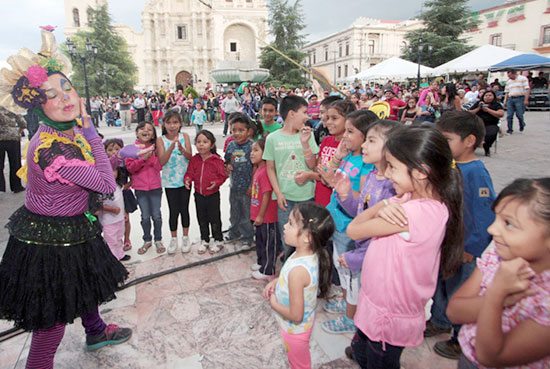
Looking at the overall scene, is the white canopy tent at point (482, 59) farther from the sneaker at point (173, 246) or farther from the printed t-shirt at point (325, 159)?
the sneaker at point (173, 246)

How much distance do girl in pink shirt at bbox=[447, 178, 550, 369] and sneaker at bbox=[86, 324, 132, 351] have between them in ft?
7.17

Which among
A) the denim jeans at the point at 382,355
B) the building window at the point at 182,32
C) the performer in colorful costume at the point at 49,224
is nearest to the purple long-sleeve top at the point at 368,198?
the denim jeans at the point at 382,355

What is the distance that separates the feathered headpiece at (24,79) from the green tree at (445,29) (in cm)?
2955

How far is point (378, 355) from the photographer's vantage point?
157cm

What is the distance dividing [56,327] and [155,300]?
97cm

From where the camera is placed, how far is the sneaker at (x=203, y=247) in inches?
143

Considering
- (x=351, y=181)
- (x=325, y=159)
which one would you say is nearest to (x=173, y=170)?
(x=325, y=159)

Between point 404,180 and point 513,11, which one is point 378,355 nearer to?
point 404,180

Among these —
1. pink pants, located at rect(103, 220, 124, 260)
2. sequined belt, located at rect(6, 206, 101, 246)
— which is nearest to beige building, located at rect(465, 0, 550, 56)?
pink pants, located at rect(103, 220, 124, 260)

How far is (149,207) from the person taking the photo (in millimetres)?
3697

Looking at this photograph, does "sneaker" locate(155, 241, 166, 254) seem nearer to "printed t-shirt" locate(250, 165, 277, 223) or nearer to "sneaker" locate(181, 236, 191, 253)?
"sneaker" locate(181, 236, 191, 253)

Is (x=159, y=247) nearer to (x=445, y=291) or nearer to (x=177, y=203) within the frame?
(x=177, y=203)

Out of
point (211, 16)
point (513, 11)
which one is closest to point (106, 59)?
point (211, 16)

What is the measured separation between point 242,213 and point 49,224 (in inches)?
87.4
